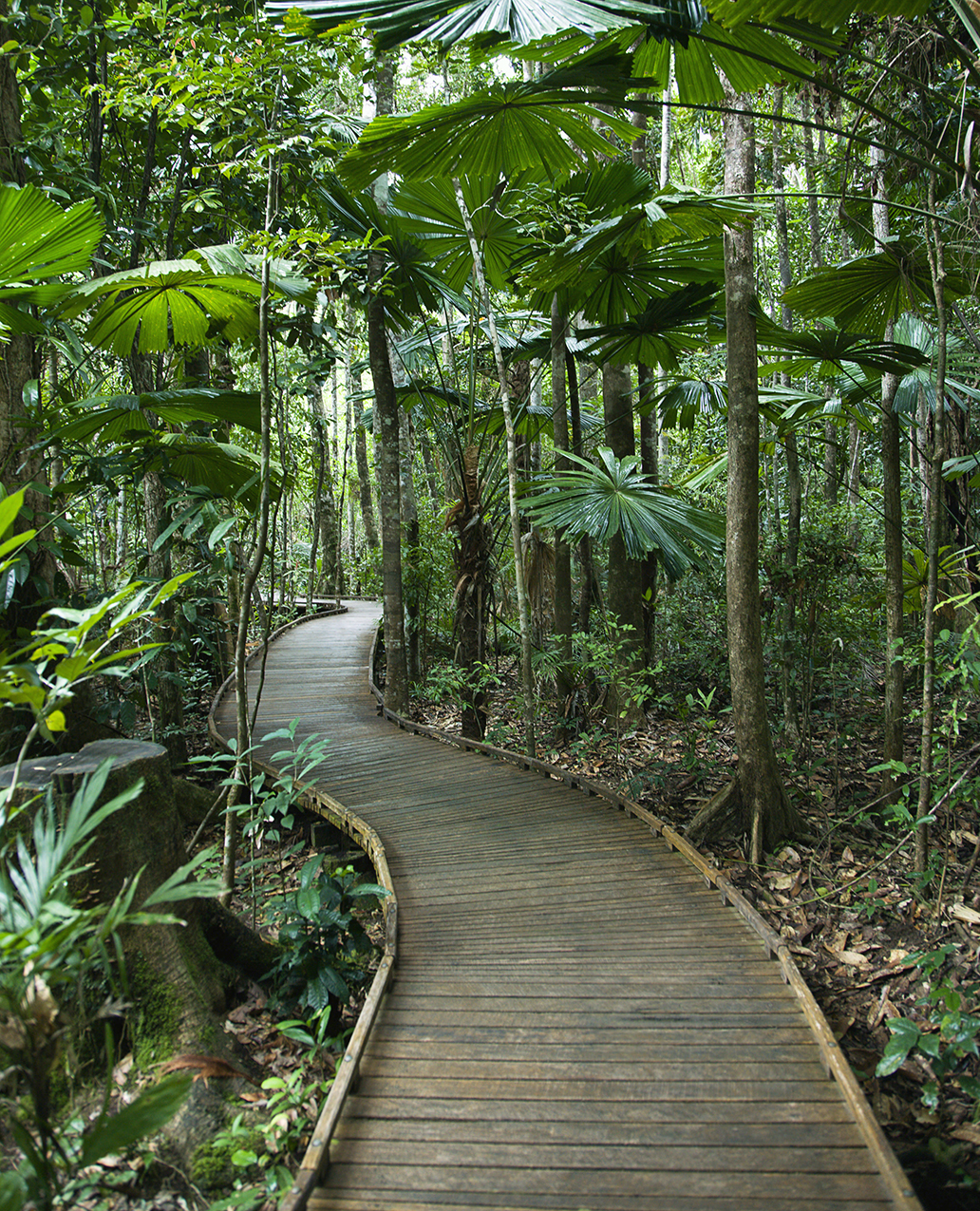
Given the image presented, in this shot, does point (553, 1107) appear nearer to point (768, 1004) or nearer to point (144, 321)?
point (768, 1004)

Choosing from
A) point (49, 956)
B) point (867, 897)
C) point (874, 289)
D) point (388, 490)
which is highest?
point (874, 289)

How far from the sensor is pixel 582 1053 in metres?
2.65

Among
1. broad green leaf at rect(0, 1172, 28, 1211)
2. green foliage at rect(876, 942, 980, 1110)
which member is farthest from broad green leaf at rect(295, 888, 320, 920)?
green foliage at rect(876, 942, 980, 1110)

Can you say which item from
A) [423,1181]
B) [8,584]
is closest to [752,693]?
[423,1181]

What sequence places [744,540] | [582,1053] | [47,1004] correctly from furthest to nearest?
[744,540] → [582,1053] → [47,1004]

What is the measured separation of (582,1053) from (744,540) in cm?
318

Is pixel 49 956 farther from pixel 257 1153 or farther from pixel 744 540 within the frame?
pixel 744 540

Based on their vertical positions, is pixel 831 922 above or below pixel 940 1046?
below

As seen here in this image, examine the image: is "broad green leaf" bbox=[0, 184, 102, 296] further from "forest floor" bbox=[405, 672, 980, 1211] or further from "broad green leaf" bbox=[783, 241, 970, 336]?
"forest floor" bbox=[405, 672, 980, 1211]

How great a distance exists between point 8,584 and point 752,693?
4601 mm

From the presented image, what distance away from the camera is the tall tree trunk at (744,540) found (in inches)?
184

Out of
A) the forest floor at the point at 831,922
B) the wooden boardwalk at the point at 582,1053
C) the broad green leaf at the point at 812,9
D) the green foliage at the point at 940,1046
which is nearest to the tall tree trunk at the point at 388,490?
the forest floor at the point at 831,922

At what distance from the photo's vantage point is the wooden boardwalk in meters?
2.13

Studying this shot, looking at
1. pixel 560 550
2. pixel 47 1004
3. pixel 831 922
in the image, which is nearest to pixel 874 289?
pixel 560 550
